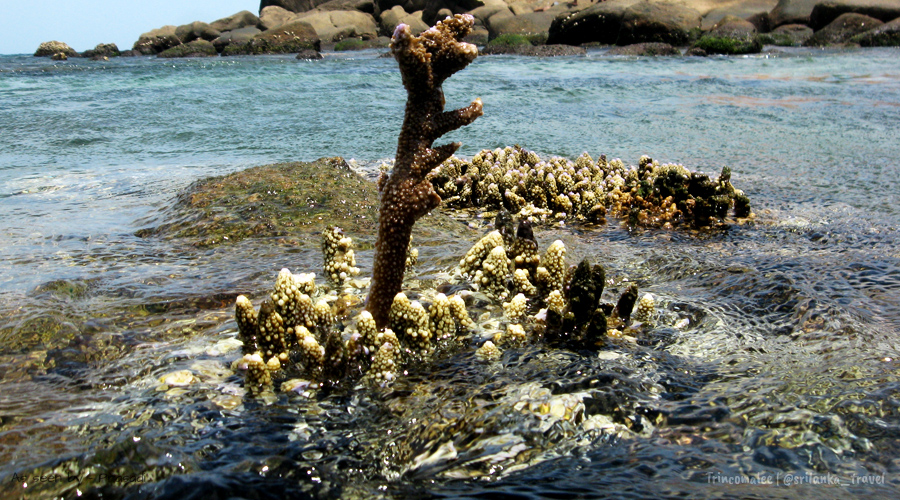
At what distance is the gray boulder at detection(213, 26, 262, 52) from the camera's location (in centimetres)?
5394

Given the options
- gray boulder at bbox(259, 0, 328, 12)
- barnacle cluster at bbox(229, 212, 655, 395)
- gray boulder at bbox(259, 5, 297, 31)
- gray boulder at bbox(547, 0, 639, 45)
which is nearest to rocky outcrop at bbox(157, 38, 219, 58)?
gray boulder at bbox(259, 5, 297, 31)

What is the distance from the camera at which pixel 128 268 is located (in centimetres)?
503

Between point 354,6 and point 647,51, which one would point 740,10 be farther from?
point 354,6

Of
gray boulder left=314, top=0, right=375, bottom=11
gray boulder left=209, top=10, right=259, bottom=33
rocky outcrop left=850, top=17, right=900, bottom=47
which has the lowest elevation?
rocky outcrop left=850, top=17, right=900, bottom=47

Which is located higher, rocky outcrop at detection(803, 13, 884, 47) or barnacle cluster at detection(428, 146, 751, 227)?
rocky outcrop at detection(803, 13, 884, 47)

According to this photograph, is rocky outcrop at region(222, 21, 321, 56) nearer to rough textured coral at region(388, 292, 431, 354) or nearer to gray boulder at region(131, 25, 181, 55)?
gray boulder at region(131, 25, 181, 55)

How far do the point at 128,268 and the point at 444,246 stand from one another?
2.73m

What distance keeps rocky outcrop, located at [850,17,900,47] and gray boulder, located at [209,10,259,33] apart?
177ft

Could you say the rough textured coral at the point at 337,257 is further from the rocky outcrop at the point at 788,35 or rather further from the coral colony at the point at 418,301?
the rocky outcrop at the point at 788,35

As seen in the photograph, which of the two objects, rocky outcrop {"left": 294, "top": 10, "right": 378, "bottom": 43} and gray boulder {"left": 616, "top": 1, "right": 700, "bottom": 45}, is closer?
gray boulder {"left": 616, "top": 1, "right": 700, "bottom": 45}

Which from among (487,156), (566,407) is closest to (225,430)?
(566,407)

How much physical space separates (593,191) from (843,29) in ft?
144

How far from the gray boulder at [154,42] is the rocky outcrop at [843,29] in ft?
176

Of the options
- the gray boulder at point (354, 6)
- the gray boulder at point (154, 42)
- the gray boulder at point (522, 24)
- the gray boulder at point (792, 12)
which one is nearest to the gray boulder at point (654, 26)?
the gray boulder at point (792, 12)
